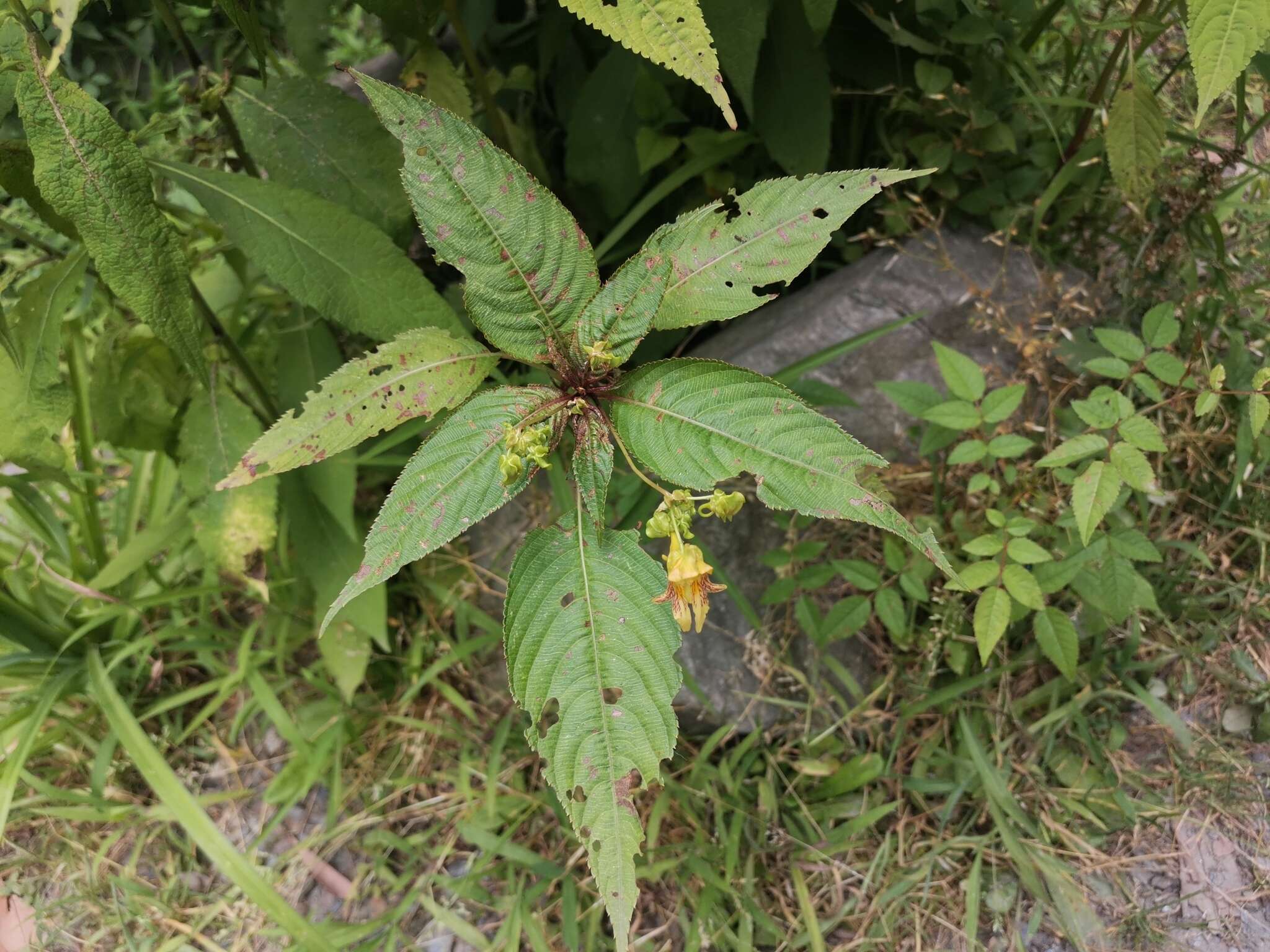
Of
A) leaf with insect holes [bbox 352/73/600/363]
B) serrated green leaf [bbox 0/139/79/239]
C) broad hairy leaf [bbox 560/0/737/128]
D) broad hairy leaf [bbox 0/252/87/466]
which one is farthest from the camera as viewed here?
broad hairy leaf [bbox 0/252/87/466]

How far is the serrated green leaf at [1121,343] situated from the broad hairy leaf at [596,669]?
1019 mm

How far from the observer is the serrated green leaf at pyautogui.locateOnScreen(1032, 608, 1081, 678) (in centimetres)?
152

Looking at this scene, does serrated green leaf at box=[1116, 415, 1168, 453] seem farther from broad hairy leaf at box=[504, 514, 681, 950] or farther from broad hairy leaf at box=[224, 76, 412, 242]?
broad hairy leaf at box=[224, 76, 412, 242]

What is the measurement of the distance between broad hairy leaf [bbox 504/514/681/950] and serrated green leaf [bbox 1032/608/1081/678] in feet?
2.97

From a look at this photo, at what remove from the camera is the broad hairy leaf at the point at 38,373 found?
1246mm

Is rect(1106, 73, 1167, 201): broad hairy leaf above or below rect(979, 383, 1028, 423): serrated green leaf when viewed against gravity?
above

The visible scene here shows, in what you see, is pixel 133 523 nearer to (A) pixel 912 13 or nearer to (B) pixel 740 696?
(B) pixel 740 696

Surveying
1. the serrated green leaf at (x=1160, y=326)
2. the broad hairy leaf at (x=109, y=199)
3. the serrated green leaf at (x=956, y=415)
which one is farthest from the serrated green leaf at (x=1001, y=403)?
the broad hairy leaf at (x=109, y=199)

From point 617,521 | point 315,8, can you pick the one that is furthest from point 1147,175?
point 315,8

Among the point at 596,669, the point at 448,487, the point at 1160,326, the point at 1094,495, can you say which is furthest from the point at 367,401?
the point at 1160,326

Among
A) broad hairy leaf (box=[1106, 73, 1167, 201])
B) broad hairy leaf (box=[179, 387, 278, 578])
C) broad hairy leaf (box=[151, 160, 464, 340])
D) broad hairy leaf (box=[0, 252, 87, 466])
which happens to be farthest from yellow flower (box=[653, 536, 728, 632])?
broad hairy leaf (box=[1106, 73, 1167, 201])

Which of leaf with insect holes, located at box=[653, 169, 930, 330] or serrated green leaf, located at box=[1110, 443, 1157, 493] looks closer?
leaf with insect holes, located at box=[653, 169, 930, 330]

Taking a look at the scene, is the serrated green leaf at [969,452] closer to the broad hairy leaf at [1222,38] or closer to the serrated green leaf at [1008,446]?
the serrated green leaf at [1008,446]

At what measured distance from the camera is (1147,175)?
1559 mm
